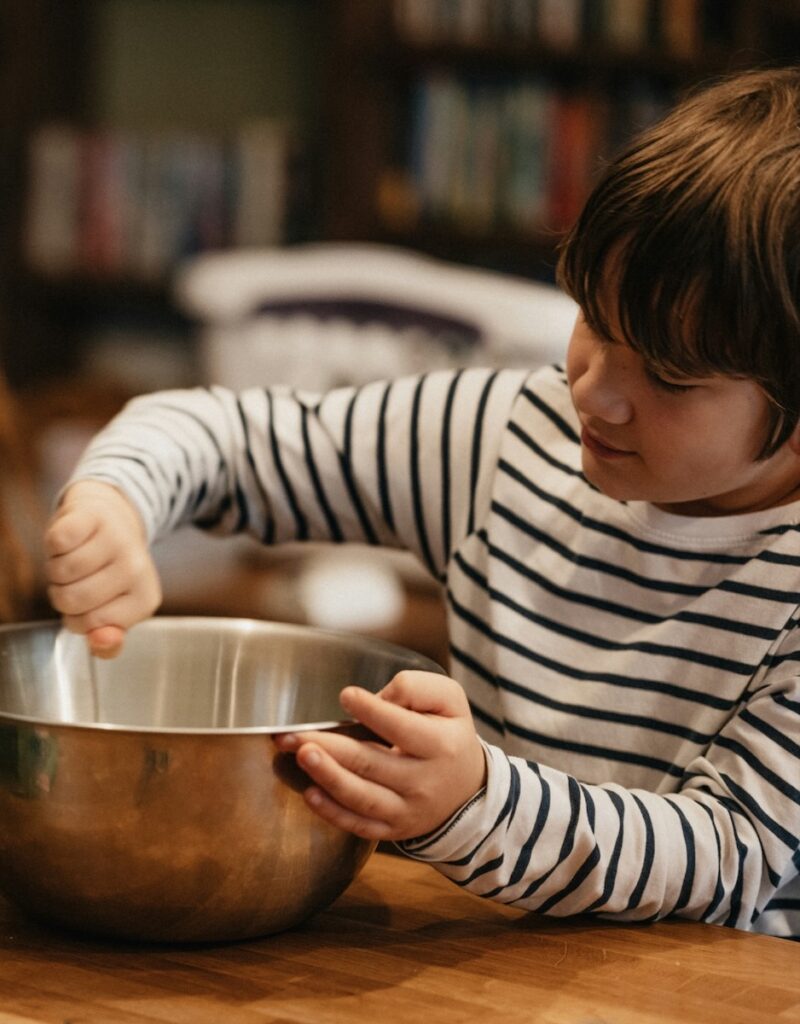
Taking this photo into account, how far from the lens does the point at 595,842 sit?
723mm

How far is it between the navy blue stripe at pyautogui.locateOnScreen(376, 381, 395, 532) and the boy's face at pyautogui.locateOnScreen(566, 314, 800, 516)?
0.74 ft

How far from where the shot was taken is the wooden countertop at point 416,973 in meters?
0.60

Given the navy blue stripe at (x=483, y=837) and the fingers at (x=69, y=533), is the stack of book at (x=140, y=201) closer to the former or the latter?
the fingers at (x=69, y=533)

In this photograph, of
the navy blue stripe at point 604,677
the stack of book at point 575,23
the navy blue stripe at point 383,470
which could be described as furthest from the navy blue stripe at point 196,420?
the stack of book at point 575,23

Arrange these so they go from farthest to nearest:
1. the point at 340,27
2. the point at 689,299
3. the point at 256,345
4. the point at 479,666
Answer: the point at 340,27
the point at 256,345
the point at 479,666
the point at 689,299

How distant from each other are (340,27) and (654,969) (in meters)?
2.36

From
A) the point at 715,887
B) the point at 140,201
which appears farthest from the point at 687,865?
the point at 140,201

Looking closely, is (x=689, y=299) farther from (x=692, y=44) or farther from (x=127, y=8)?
(x=127, y=8)

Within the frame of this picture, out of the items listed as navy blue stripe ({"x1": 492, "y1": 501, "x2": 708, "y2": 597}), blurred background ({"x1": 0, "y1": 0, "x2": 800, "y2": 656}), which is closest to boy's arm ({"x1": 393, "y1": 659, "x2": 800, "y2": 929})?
navy blue stripe ({"x1": 492, "y1": 501, "x2": 708, "y2": 597})

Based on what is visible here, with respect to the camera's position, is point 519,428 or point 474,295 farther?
point 474,295

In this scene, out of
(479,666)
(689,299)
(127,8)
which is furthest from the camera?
(127,8)

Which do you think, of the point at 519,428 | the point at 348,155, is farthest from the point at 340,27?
the point at 519,428

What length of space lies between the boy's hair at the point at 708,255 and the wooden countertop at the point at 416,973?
0.93 feet

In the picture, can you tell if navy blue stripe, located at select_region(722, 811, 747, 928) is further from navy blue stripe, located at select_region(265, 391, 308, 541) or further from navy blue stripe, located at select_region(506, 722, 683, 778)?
navy blue stripe, located at select_region(265, 391, 308, 541)
